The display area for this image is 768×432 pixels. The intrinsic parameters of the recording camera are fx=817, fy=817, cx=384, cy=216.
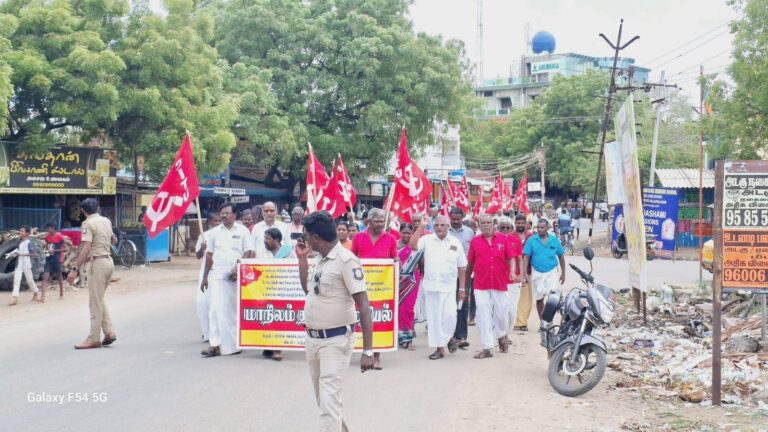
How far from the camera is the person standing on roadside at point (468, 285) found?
10.3 meters

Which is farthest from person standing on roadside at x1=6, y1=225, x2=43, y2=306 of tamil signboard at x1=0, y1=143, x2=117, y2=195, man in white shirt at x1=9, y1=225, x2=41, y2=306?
tamil signboard at x1=0, y1=143, x2=117, y2=195

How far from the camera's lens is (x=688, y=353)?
9664 mm

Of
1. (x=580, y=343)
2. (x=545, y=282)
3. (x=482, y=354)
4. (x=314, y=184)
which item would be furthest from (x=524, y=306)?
(x=580, y=343)

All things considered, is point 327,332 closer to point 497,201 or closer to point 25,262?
point 25,262

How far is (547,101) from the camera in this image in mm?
58406

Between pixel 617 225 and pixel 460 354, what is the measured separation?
1933 centimetres

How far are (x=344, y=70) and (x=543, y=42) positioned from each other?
66.5 meters

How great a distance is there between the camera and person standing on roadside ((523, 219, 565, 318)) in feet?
37.9

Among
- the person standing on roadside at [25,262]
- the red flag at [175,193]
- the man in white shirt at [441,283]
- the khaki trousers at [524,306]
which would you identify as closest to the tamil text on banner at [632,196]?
the khaki trousers at [524,306]

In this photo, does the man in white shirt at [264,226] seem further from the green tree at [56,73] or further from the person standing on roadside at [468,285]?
the green tree at [56,73]

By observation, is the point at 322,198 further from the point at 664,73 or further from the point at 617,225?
the point at 664,73

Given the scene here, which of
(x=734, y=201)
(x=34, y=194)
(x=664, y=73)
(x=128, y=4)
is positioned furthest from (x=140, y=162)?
(x=664, y=73)

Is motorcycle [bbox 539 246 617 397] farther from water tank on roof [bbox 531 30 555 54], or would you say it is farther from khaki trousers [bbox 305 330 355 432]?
water tank on roof [bbox 531 30 555 54]

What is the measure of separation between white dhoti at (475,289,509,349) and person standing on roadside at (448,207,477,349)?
15.8 inches
